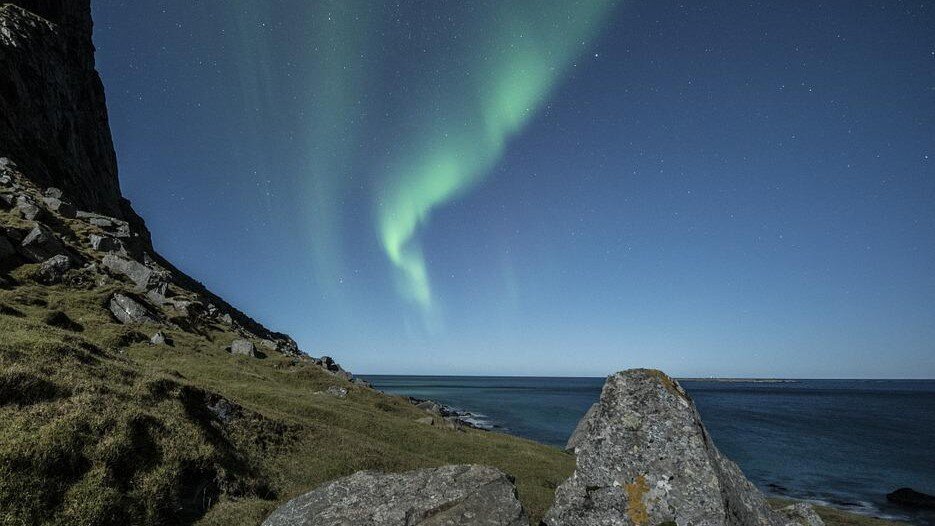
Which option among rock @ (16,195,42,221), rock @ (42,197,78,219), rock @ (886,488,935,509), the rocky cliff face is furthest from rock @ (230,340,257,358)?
rock @ (886,488,935,509)

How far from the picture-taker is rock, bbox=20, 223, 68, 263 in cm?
4106

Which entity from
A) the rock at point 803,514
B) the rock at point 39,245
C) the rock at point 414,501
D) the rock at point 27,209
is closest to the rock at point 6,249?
the rock at point 39,245

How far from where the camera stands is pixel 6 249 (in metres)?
38.4

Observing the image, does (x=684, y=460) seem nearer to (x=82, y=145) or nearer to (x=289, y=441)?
(x=289, y=441)

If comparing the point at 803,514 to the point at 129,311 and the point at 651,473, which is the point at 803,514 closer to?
the point at 651,473

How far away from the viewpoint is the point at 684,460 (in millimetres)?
9352

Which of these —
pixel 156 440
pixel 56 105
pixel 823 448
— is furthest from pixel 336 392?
pixel 56 105

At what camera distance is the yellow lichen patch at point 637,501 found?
9.02m

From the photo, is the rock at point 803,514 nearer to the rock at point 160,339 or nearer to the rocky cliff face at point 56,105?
the rock at point 160,339

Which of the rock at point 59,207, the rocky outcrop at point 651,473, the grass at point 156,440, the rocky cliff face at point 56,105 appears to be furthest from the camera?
the rocky cliff face at point 56,105

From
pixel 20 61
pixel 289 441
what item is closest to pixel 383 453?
pixel 289 441

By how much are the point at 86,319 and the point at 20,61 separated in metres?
75.2

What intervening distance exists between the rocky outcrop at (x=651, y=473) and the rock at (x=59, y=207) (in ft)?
243

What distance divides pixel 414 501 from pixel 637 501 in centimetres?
558
